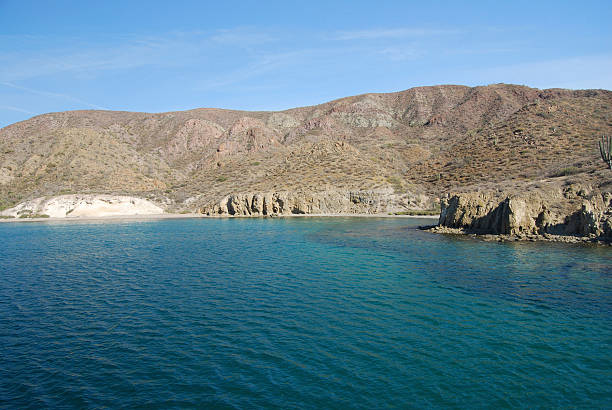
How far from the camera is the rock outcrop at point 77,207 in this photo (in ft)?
241

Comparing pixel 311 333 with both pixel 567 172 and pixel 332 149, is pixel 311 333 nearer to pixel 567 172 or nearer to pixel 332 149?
pixel 567 172

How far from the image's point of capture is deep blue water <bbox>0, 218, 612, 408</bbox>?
874 cm

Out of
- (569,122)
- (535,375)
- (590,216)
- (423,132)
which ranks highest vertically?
(423,132)

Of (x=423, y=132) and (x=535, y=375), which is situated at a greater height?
(x=423, y=132)

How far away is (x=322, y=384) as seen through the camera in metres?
9.04

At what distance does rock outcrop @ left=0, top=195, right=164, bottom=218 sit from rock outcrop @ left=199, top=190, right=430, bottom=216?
81.0 ft

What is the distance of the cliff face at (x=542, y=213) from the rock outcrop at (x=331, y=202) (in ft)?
105

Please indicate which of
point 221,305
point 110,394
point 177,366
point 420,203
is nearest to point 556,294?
point 221,305

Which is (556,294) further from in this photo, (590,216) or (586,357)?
(590,216)

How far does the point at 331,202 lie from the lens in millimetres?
72438

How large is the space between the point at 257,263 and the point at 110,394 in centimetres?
1559

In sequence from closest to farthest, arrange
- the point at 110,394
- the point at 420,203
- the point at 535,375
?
the point at 110,394
the point at 535,375
the point at 420,203

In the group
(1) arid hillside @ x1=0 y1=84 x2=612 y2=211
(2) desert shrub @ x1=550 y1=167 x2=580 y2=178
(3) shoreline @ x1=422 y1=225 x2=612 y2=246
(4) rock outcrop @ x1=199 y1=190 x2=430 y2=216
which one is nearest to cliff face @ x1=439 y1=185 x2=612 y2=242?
(3) shoreline @ x1=422 y1=225 x2=612 y2=246

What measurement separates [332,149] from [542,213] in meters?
65.1
